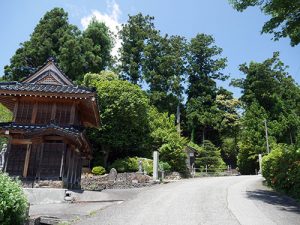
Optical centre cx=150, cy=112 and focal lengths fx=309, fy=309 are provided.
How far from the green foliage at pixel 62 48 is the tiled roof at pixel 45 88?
22.9 metres

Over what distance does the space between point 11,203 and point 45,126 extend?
11.9 m

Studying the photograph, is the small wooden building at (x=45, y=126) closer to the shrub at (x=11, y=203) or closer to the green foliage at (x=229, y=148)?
the shrub at (x=11, y=203)

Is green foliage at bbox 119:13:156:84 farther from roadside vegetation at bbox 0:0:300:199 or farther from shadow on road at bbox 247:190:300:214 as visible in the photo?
shadow on road at bbox 247:190:300:214

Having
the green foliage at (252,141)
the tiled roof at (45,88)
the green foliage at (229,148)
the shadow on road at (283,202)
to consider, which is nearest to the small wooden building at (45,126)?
the tiled roof at (45,88)

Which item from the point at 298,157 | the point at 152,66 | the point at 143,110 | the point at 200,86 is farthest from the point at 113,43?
the point at 298,157

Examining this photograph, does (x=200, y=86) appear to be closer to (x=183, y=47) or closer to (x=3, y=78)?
(x=183, y=47)

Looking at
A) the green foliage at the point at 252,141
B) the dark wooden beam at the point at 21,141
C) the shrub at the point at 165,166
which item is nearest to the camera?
the dark wooden beam at the point at 21,141

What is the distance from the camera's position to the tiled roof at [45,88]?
1908 centimetres

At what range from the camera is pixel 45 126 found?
59.8ft

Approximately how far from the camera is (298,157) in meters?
16.2

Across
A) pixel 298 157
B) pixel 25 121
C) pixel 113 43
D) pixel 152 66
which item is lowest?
pixel 298 157

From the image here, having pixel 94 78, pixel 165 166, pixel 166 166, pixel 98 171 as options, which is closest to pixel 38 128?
pixel 98 171

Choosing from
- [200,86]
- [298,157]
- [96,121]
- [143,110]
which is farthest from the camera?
[200,86]

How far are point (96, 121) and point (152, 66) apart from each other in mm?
30088
